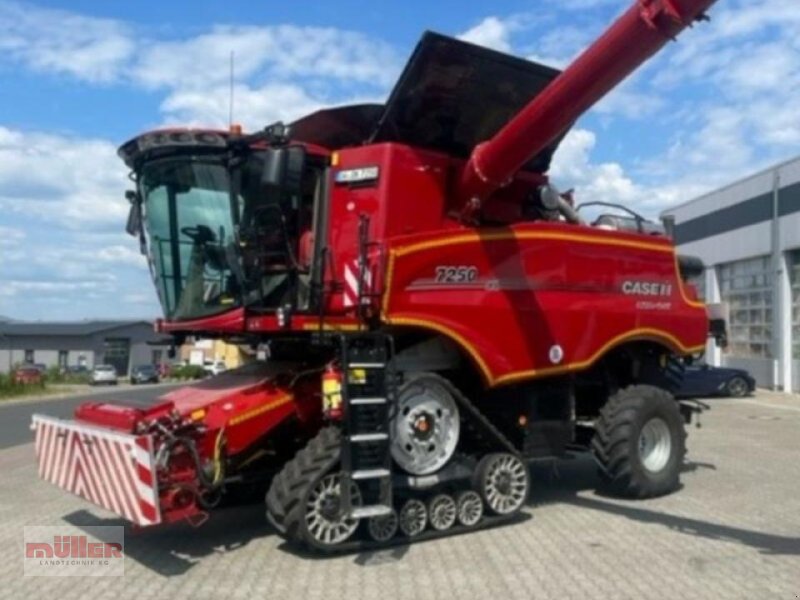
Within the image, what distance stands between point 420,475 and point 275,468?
1597 mm

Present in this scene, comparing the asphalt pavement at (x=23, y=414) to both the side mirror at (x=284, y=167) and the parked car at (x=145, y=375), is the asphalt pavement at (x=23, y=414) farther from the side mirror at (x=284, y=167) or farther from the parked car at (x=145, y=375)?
the parked car at (x=145, y=375)

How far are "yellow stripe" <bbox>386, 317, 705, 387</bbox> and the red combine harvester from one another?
2cm

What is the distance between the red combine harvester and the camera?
821cm

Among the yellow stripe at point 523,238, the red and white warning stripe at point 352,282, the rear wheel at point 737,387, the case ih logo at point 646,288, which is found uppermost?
the yellow stripe at point 523,238

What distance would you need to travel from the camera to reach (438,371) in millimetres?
9773

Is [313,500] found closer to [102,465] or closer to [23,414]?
[102,465]

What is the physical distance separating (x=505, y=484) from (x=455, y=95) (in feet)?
12.4

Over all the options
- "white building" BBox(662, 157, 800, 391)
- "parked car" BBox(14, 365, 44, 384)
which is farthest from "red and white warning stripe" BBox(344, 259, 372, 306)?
"parked car" BBox(14, 365, 44, 384)

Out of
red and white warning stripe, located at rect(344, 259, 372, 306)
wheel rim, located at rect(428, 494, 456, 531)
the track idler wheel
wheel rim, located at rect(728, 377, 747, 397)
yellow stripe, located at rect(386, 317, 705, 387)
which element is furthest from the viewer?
wheel rim, located at rect(728, 377, 747, 397)

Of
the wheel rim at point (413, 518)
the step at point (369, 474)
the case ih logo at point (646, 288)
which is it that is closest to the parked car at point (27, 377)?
the case ih logo at point (646, 288)

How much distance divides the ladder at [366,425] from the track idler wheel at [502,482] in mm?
1205

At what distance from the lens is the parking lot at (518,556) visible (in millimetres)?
7219

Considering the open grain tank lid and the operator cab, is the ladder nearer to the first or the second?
the operator cab

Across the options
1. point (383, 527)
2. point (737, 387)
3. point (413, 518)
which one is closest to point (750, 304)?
point (737, 387)
